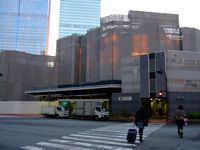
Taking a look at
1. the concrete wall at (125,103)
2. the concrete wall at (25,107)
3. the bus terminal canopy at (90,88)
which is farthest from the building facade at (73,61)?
the concrete wall at (125,103)

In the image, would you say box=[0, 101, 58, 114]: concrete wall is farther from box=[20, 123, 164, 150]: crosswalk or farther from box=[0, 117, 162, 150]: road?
box=[20, 123, 164, 150]: crosswalk

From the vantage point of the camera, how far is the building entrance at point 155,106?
45.2 metres

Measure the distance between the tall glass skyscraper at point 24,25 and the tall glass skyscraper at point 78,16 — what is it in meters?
9.98

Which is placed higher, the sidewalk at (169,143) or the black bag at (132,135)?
the black bag at (132,135)

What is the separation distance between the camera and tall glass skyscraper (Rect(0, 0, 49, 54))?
151 m

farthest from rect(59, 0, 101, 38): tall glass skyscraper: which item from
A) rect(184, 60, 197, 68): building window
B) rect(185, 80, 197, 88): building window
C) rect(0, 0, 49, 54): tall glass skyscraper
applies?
rect(185, 80, 197, 88): building window

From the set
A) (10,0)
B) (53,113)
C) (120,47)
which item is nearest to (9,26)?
(10,0)

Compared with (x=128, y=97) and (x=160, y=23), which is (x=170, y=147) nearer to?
(x=128, y=97)

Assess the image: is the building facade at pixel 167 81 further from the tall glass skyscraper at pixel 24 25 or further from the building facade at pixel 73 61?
the tall glass skyscraper at pixel 24 25

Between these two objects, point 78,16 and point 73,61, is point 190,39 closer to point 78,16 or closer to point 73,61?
point 73,61

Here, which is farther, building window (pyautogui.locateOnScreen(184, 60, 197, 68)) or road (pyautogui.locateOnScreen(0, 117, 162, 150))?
building window (pyautogui.locateOnScreen(184, 60, 197, 68))

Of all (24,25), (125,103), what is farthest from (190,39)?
(24,25)

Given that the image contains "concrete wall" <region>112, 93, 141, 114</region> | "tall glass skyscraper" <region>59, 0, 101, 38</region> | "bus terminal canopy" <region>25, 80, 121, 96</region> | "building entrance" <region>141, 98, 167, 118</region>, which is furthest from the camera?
"tall glass skyscraper" <region>59, 0, 101, 38</region>

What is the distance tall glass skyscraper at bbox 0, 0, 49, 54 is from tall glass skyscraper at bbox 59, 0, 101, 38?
998cm
